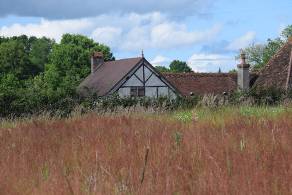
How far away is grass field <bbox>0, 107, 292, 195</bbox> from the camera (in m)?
3.67

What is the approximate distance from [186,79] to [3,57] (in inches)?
1694

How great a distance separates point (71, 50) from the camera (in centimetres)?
7156

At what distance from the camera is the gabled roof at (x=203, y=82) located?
45688 millimetres

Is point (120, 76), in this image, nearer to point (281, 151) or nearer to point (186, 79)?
point (186, 79)

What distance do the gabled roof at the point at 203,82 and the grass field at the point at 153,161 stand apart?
38.3 meters

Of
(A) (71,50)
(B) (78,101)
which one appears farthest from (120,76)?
(A) (71,50)

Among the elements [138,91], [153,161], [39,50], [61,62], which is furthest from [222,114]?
[39,50]

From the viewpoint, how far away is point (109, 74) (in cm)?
4738

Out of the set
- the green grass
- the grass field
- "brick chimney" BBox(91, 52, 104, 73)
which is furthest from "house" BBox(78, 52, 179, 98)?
the grass field

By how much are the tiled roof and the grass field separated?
3832cm

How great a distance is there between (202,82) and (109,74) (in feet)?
27.1

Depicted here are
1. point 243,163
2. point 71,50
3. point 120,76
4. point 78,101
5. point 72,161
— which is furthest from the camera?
point 71,50

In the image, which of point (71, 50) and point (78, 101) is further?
point (71, 50)

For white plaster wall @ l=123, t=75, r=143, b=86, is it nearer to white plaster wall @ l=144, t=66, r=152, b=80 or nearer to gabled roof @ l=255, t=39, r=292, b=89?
white plaster wall @ l=144, t=66, r=152, b=80
